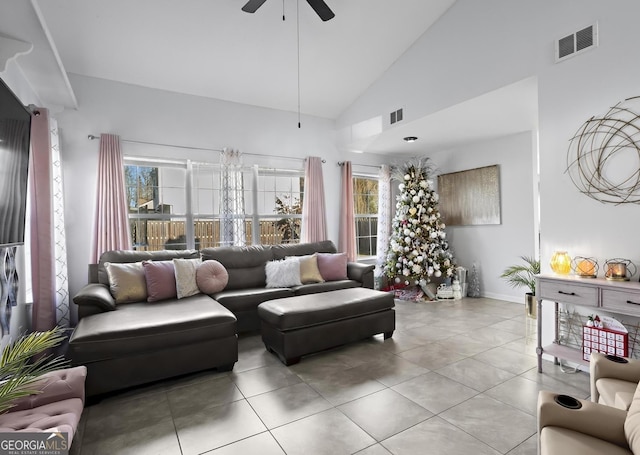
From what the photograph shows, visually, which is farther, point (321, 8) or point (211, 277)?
point (211, 277)

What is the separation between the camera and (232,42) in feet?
12.6

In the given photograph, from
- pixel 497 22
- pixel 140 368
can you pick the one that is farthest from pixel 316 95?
pixel 140 368

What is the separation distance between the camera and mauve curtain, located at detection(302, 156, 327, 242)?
5.41m

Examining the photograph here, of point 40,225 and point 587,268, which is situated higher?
point 40,225

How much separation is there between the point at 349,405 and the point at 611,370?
1478mm

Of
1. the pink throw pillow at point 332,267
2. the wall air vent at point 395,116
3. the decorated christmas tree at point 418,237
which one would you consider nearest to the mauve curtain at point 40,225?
the pink throw pillow at point 332,267

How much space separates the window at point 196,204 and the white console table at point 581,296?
11.8 feet

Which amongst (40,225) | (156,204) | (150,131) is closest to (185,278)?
(40,225)

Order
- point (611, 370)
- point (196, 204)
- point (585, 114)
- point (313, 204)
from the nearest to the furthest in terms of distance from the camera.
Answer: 1. point (611, 370)
2. point (585, 114)
3. point (196, 204)
4. point (313, 204)

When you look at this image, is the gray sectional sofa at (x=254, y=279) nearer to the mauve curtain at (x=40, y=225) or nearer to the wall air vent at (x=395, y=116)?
the mauve curtain at (x=40, y=225)

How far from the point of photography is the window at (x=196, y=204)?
448 centimetres

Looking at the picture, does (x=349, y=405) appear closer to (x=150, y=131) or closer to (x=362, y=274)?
(x=362, y=274)

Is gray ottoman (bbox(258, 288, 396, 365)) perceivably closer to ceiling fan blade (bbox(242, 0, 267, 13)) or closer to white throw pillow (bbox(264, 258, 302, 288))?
white throw pillow (bbox(264, 258, 302, 288))

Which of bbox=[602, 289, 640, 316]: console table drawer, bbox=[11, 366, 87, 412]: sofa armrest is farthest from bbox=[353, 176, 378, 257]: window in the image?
bbox=[11, 366, 87, 412]: sofa armrest
